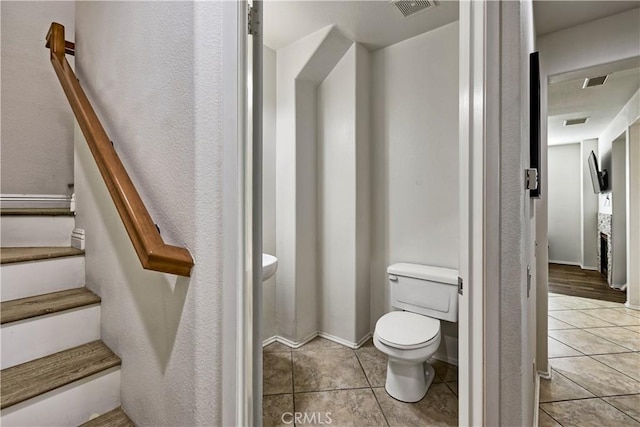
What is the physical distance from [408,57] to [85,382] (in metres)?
2.83

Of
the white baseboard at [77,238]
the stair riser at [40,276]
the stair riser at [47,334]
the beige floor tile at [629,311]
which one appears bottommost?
the beige floor tile at [629,311]

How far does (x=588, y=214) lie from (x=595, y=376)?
4819 millimetres

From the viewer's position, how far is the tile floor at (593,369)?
168 centimetres

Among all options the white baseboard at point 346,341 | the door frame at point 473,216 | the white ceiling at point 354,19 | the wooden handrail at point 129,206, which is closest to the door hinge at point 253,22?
the door frame at point 473,216

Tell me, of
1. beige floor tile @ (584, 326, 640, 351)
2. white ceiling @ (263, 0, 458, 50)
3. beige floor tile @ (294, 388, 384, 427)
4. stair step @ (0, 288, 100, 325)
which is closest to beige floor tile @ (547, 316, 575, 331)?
beige floor tile @ (584, 326, 640, 351)

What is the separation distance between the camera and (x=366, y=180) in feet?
8.39

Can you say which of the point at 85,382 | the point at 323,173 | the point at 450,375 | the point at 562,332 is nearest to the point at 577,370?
the point at 562,332

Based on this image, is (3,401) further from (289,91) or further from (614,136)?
(614,136)

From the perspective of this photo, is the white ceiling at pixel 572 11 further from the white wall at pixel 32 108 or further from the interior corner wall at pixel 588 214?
the interior corner wall at pixel 588 214

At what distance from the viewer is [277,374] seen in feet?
6.79

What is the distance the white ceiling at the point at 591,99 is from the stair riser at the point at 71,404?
329 cm

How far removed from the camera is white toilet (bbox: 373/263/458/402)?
1729 millimetres

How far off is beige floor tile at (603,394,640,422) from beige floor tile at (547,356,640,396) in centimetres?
4

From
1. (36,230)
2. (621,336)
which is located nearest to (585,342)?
(621,336)
